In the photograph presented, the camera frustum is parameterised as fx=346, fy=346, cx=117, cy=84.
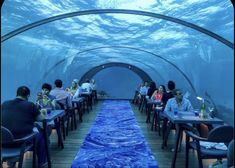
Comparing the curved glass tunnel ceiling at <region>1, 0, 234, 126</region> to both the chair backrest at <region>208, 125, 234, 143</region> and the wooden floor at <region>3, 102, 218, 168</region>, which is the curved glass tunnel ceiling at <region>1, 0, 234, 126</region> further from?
the chair backrest at <region>208, 125, 234, 143</region>

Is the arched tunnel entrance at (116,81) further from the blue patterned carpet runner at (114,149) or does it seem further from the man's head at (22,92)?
the man's head at (22,92)

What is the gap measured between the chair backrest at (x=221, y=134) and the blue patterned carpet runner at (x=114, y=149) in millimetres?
1783

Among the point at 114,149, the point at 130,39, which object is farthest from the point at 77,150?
the point at 130,39

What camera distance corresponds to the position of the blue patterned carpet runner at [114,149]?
6.41 m

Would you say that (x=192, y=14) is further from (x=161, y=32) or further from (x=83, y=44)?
(x=83, y=44)

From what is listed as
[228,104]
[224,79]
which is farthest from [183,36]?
[228,104]

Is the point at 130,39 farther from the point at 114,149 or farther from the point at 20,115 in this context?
the point at 20,115

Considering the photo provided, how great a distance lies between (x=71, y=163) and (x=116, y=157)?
0.93 metres

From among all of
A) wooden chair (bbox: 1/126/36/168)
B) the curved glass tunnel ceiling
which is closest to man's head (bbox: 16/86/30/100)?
wooden chair (bbox: 1/126/36/168)

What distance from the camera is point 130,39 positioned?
1233 cm

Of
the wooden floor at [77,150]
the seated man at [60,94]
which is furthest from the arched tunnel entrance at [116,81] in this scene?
the seated man at [60,94]

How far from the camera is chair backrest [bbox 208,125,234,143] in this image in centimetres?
479

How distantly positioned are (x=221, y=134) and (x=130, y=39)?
7.90 meters

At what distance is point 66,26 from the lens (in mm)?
9625
